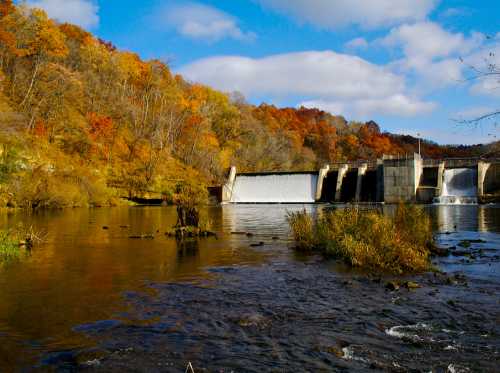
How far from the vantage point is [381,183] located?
49.7 m

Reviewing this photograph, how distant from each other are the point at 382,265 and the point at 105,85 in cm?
5645

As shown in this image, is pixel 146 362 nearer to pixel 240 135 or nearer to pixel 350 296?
pixel 350 296

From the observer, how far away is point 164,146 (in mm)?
62812

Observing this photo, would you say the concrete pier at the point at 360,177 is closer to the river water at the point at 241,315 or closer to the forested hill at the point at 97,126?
the forested hill at the point at 97,126

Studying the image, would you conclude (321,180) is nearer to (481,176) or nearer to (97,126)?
(481,176)

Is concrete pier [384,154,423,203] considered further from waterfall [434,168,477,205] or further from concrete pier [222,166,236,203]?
concrete pier [222,166,236,203]

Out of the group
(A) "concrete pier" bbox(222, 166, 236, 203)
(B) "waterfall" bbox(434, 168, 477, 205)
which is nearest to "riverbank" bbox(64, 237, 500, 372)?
(B) "waterfall" bbox(434, 168, 477, 205)

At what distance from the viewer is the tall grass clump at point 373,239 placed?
11.7 m

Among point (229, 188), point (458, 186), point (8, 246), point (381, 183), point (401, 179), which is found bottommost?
point (8, 246)

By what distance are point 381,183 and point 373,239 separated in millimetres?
38753

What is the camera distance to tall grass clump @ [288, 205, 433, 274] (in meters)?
11.7

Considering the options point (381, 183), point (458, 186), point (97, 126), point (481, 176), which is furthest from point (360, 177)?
point (97, 126)

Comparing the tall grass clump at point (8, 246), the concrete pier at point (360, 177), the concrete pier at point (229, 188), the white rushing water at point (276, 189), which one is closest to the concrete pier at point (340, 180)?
the concrete pier at point (360, 177)

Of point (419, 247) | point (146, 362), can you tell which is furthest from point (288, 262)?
point (146, 362)
